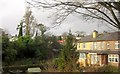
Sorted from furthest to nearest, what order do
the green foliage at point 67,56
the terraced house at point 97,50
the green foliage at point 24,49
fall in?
1. the terraced house at point 97,50
2. the green foliage at point 24,49
3. the green foliage at point 67,56

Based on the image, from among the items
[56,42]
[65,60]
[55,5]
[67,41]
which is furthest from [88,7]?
[56,42]

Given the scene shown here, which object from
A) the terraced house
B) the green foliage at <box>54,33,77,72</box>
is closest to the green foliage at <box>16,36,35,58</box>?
the green foliage at <box>54,33,77,72</box>

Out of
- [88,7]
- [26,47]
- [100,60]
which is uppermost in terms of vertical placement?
[88,7]

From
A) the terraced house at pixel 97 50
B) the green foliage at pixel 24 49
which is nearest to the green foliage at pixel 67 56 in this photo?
the green foliage at pixel 24 49

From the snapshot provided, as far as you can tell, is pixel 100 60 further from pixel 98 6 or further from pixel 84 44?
pixel 98 6

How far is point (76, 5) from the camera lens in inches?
75.4

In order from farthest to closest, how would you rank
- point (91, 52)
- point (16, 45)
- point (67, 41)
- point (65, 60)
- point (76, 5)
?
point (91, 52), point (16, 45), point (67, 41), point (65, 60), point (76, 5)

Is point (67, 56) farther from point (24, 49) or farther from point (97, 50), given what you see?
point (97, 50)

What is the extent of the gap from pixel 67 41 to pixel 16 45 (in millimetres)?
2141

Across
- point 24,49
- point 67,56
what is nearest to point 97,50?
point 24,49

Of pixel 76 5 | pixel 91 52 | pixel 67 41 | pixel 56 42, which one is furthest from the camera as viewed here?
pixel 91 52

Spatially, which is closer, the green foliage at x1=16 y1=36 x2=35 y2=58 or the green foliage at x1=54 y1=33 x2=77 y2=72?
the green foliage at x1=54 y1=33 x2=77 y2=72

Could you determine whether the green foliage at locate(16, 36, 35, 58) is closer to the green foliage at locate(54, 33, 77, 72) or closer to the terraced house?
the green foliage at locate(54, 33, 77, 72)

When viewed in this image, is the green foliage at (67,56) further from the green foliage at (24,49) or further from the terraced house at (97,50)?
the terraced house at (97,50)
